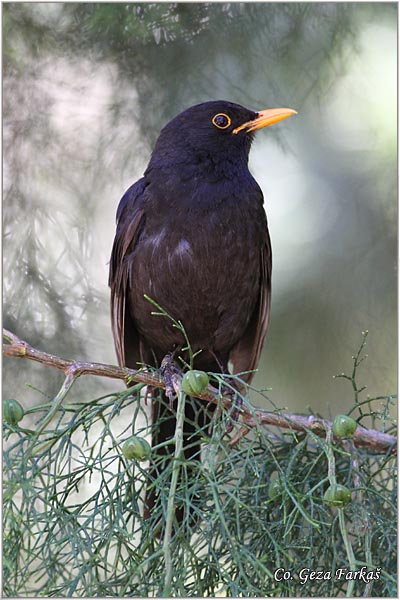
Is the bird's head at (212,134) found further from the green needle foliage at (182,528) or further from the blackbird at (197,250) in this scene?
the green needle foliage at (182,528)

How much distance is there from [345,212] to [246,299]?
79 centimetres

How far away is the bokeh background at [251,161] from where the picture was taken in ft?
12.0

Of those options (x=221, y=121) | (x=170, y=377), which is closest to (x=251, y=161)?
(x=221, y=121)

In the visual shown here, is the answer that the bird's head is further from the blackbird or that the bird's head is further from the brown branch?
the brown branch

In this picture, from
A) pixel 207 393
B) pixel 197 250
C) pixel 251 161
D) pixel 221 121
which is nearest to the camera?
pixel 207 393

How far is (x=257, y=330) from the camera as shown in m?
3.80

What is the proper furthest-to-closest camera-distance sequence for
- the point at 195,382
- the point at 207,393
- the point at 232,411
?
1. the point at 232,411
2. the point at 207,393
3. the point at 195,382

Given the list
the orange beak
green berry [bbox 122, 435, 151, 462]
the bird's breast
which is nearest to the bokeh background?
the orange beak

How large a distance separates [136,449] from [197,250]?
142cm

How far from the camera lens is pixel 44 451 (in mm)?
2273

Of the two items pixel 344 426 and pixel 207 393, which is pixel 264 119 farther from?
pixel 344 426

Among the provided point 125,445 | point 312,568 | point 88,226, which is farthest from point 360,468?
point 88,226

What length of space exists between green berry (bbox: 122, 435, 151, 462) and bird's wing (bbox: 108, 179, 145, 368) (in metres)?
1.43

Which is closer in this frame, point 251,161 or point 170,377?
point 170,377
